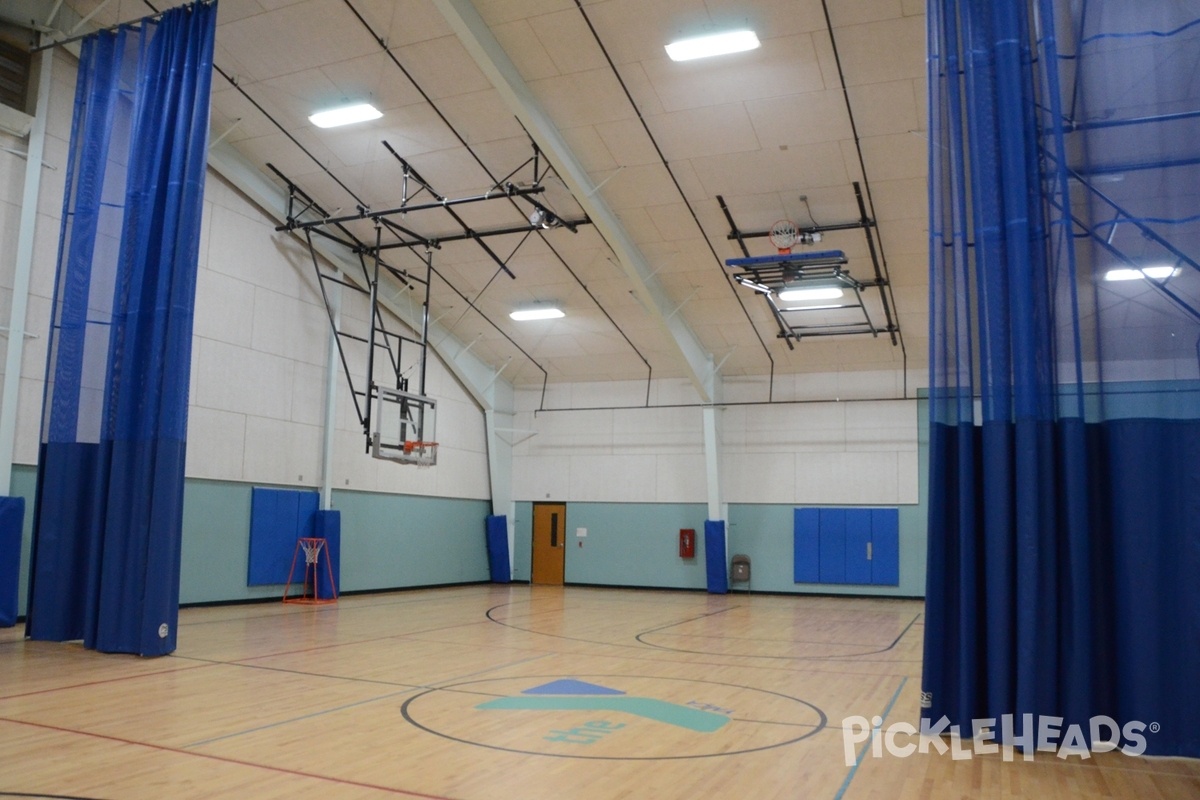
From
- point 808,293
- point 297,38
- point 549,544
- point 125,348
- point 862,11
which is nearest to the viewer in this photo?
point 125,348

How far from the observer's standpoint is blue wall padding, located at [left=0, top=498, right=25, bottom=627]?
1080 cm

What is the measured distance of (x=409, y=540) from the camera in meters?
20.1

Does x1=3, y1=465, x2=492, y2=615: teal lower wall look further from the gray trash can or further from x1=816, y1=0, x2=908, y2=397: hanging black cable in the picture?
x1=816, y1=0, x2=908, y2=397: hanging black cable

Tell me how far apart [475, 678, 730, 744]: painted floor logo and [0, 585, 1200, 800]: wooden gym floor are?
32 millimetres

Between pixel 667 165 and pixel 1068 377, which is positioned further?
pixel 667 165

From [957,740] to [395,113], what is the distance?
37.6ft

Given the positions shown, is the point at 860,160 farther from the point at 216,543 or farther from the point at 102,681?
the point at 216,543

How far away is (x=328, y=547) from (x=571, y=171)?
8.55 m

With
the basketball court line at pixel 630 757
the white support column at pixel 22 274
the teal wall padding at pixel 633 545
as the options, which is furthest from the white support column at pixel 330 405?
the basketball court line at pixel 630 757

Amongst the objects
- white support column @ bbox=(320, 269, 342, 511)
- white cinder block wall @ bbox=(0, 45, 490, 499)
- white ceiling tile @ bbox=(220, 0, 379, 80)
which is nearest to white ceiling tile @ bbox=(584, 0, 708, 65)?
white ceiling tile @ bbox=(220, 0, 379, 80)

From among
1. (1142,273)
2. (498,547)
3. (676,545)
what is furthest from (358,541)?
(1142,273)

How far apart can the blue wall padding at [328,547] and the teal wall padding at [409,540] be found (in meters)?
0.62

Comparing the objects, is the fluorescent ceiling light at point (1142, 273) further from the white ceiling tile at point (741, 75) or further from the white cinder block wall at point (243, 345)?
the white cinder block wall at point (243, 345)

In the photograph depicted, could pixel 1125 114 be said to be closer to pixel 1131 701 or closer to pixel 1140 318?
pixel 1140 318
